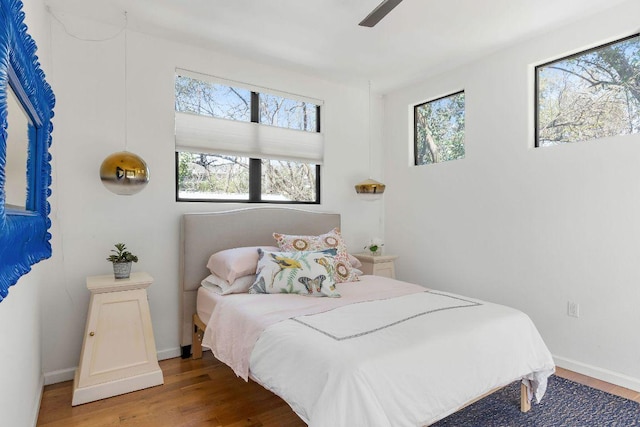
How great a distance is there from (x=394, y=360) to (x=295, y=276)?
1.16 meters

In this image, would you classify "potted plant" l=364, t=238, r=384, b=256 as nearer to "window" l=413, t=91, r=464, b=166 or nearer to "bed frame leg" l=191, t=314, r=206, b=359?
"window" l=413, t=91, r=464, b=166

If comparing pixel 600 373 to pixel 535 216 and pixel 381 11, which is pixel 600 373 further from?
pixel 381 11

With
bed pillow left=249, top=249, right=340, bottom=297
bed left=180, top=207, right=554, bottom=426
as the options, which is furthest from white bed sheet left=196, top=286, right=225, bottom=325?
bed pillow left=249, top=249, right=340, bottom=297

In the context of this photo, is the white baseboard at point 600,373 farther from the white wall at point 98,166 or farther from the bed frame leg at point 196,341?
the white wall at point 98,166

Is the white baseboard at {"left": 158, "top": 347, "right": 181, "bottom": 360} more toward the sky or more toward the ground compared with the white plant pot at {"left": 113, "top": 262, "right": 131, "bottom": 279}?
more toward the ground

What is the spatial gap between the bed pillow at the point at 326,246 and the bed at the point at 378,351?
21cm

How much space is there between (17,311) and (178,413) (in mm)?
1058

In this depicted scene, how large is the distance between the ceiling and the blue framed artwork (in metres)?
1.32

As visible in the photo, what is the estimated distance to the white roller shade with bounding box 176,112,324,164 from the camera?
3.13 metres

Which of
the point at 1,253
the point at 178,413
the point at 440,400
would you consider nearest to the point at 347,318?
the point at 440,400

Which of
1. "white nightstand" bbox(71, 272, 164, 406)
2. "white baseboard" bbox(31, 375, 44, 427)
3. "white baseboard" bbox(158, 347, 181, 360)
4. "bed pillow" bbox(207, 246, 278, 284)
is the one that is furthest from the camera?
"white baseboard" bbox(158, 347, 181, 360)

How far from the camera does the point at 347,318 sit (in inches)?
77.6

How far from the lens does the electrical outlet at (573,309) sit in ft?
8.94

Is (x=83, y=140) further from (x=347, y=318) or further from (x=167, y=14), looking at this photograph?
(x=347, y=318)
